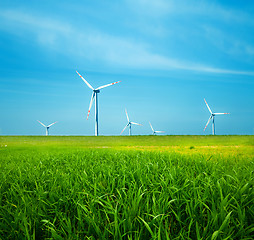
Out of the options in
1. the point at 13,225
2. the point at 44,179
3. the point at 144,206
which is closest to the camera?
the point at 13,225

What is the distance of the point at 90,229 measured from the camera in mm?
2404

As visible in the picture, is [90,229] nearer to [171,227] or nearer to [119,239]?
[119,239]

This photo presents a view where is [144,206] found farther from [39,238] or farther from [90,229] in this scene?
[39,238]

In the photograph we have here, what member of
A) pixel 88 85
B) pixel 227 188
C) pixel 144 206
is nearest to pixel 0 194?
pixel 144 206

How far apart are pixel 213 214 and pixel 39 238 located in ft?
7.09

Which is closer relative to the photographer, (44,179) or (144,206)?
(144,206)

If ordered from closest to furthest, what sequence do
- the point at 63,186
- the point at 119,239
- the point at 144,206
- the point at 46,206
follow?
the point at 119,239, the point at 144,206, the point at 46,206, the point at 63,186

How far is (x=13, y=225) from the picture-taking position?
103 inches

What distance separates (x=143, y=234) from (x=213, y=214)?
0.83 meters

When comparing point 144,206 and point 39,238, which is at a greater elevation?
point 144,206

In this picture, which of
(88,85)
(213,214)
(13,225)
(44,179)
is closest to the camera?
(213,214)

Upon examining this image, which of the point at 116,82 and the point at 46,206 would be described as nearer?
the point at 46,206

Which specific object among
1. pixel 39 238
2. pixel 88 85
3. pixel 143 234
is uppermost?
pixel 88 85

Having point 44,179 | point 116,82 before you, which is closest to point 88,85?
point 116,82
